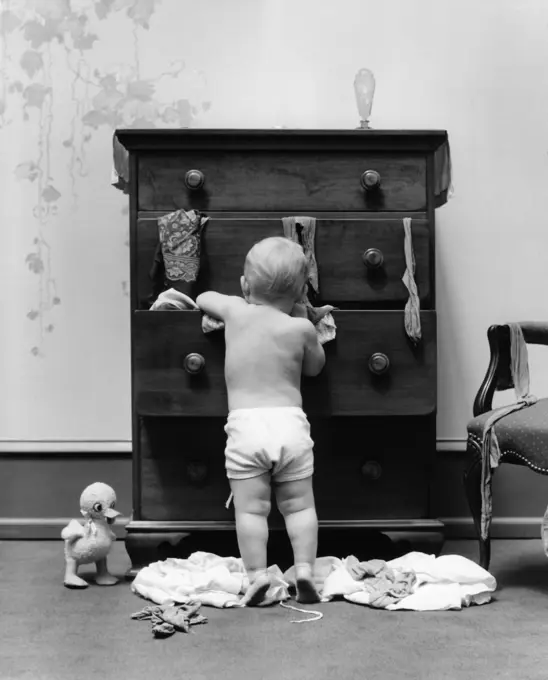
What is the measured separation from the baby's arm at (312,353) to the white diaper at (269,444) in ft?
0.40

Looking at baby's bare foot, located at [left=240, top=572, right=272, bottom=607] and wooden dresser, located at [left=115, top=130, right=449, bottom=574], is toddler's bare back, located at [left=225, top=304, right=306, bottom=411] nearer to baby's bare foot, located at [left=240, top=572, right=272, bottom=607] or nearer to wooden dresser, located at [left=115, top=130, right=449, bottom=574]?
wooden dresser, located at [left=115, top=130, right=449, bottom=574]

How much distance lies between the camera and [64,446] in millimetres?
3098

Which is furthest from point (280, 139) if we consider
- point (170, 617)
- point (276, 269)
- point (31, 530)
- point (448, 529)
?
point (31, 530)

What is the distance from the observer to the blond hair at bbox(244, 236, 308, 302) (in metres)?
2.33

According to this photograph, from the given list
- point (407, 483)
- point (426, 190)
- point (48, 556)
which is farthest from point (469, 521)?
point (48, 556)

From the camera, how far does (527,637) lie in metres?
1.97

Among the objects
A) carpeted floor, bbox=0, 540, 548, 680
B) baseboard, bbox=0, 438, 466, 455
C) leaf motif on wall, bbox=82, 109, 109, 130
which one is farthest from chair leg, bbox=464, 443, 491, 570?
leaf motif on wall, bbox=82, 109, 109, 130

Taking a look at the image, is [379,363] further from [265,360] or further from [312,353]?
[265,360]

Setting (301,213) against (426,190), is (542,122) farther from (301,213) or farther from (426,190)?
(301,213)

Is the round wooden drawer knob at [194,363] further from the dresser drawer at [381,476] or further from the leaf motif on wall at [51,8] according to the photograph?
the leaf motif on wall at [51,8]

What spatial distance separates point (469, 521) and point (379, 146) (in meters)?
1.35

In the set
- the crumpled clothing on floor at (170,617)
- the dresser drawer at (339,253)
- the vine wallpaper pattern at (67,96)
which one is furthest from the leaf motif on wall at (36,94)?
the crumpled clothing on floor at (170,617)

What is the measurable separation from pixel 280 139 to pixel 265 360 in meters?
0.63

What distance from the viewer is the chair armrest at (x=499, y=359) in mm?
2568
